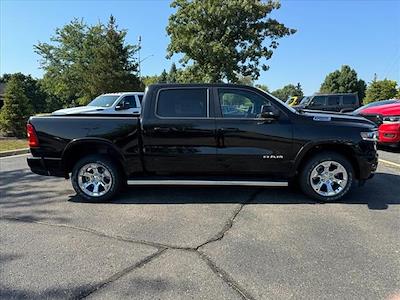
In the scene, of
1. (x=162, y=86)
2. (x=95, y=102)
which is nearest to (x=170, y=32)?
(x=95, y=102)

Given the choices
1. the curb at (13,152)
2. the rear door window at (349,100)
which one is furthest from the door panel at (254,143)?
the rear door window at (349,100)

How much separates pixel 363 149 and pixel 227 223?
2464 mm

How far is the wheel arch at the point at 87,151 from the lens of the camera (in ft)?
20.1

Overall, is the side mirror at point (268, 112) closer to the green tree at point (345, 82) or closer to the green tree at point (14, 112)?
the green tree at point (14, 112)

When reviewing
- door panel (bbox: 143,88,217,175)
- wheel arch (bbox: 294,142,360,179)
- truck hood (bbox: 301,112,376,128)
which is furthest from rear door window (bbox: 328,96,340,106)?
door panel (bbox: 143,88,217,175)

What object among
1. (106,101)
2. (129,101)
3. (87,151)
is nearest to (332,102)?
(129,101)

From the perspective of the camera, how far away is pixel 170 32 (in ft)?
136

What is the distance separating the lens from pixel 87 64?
45812mm

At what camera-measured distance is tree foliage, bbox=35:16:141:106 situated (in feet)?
111

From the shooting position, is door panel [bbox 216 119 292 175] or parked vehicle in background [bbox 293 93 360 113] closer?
door panel [bbox 216 119 292 175]

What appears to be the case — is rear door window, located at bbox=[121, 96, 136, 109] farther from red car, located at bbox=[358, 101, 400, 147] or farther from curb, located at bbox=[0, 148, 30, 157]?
red car, located at bbox=[358, 101, 400, 147]

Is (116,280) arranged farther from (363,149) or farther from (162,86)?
(363,149)

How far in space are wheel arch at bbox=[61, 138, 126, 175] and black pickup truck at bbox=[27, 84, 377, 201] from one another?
22mm

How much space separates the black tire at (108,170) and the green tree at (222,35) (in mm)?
31974
